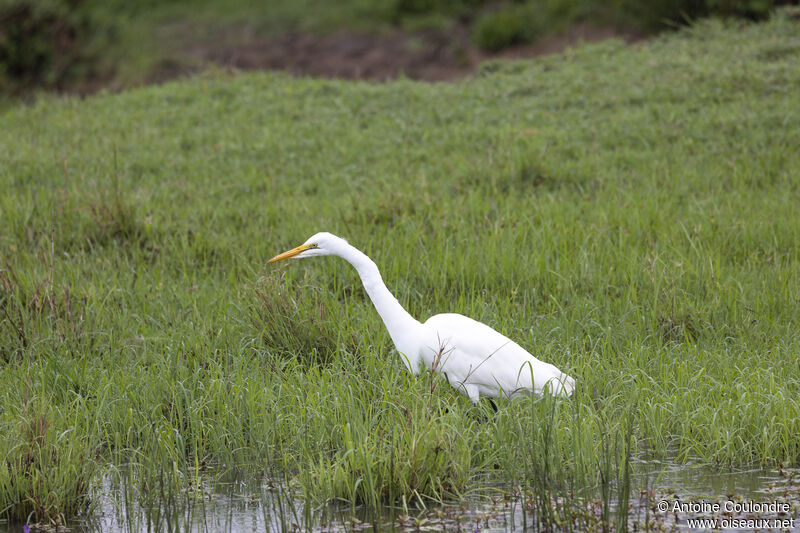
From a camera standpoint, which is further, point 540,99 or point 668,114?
point 540,99

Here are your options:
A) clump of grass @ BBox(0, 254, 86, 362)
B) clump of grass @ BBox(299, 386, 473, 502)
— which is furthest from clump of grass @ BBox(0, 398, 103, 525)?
clump of grass @ BBox(0, 254, 86, 362)

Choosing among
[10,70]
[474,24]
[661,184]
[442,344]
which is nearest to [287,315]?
[442,344]

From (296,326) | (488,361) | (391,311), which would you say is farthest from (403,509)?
(296,326)

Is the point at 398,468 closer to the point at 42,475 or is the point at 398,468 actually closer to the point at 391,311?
the point at 391,311

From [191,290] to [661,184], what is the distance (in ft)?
14.9

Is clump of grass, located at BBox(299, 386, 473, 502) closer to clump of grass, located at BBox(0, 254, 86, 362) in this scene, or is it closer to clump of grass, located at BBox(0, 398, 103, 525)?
clump of grass, located at BBox(0, 398, 103, 525)

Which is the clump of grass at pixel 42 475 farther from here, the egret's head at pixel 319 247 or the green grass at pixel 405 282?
the egret's head at pixel 319 247

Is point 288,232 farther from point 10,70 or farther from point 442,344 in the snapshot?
point 10,70

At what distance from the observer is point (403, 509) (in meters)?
3.44

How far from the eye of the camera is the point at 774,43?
1182 cm

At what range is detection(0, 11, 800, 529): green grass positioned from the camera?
12.3ft

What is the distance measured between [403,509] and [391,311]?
3.91 ft

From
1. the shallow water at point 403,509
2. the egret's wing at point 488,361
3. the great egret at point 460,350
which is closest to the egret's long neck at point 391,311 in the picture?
the great egret at point 460,350

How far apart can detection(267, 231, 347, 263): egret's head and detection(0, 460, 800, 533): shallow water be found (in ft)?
3.97
